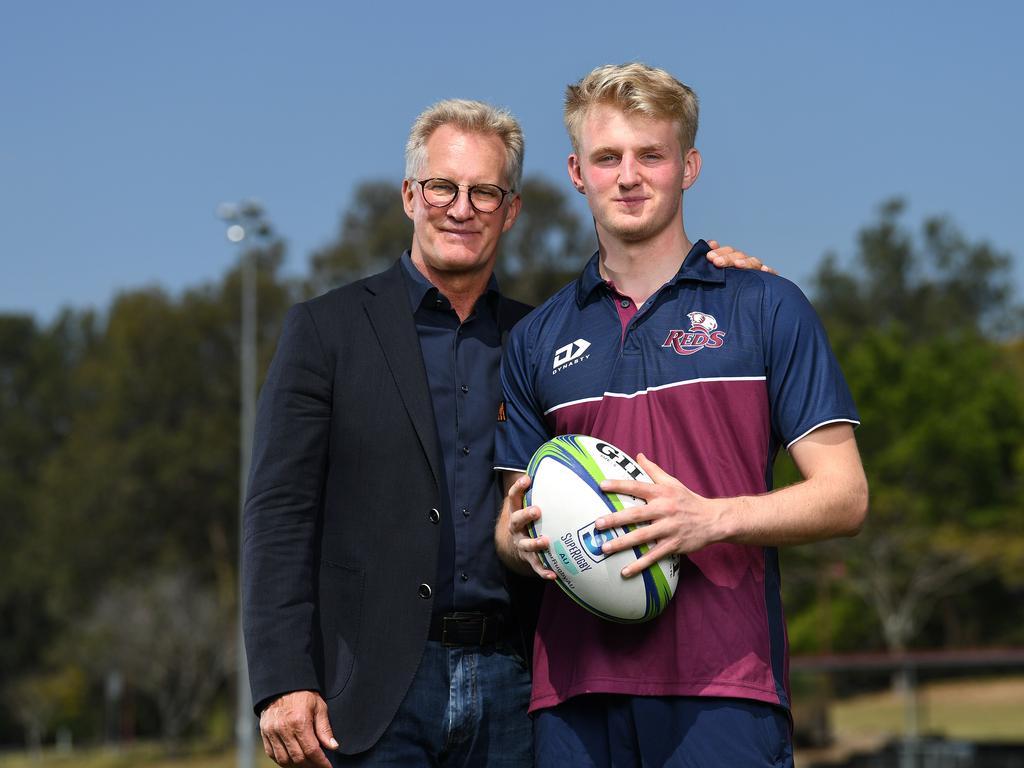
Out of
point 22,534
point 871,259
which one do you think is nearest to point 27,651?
point 22,534

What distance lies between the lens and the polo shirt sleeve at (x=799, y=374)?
372cm

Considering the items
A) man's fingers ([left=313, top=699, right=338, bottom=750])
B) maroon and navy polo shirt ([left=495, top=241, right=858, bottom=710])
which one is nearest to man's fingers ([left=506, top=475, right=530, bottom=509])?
maroon and navy polo shirt ([left=495, top=241, right=858, bottom=710])

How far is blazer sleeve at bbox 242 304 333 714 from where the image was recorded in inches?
161

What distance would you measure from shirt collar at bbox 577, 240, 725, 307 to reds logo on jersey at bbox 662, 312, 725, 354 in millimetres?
133

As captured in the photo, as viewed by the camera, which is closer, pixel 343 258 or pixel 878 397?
pixel 878 397

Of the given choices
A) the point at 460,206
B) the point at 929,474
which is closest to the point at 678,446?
the point at 460,206

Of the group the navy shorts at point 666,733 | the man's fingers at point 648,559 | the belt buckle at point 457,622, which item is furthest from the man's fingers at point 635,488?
the belt buckle at point 457,622

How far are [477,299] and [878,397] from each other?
41.8 m

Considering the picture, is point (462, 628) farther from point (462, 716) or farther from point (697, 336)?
point (697, 336)

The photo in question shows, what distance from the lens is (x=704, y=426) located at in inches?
149

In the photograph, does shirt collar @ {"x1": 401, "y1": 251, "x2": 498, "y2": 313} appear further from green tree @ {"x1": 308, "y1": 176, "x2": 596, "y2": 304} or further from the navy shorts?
green tree @ {"x1": 308, "y1": 176, "x2": 596, "y2": 304}

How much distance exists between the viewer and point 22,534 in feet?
194

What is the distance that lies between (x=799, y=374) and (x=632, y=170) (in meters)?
0.74

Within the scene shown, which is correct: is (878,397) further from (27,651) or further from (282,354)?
(282,354)
